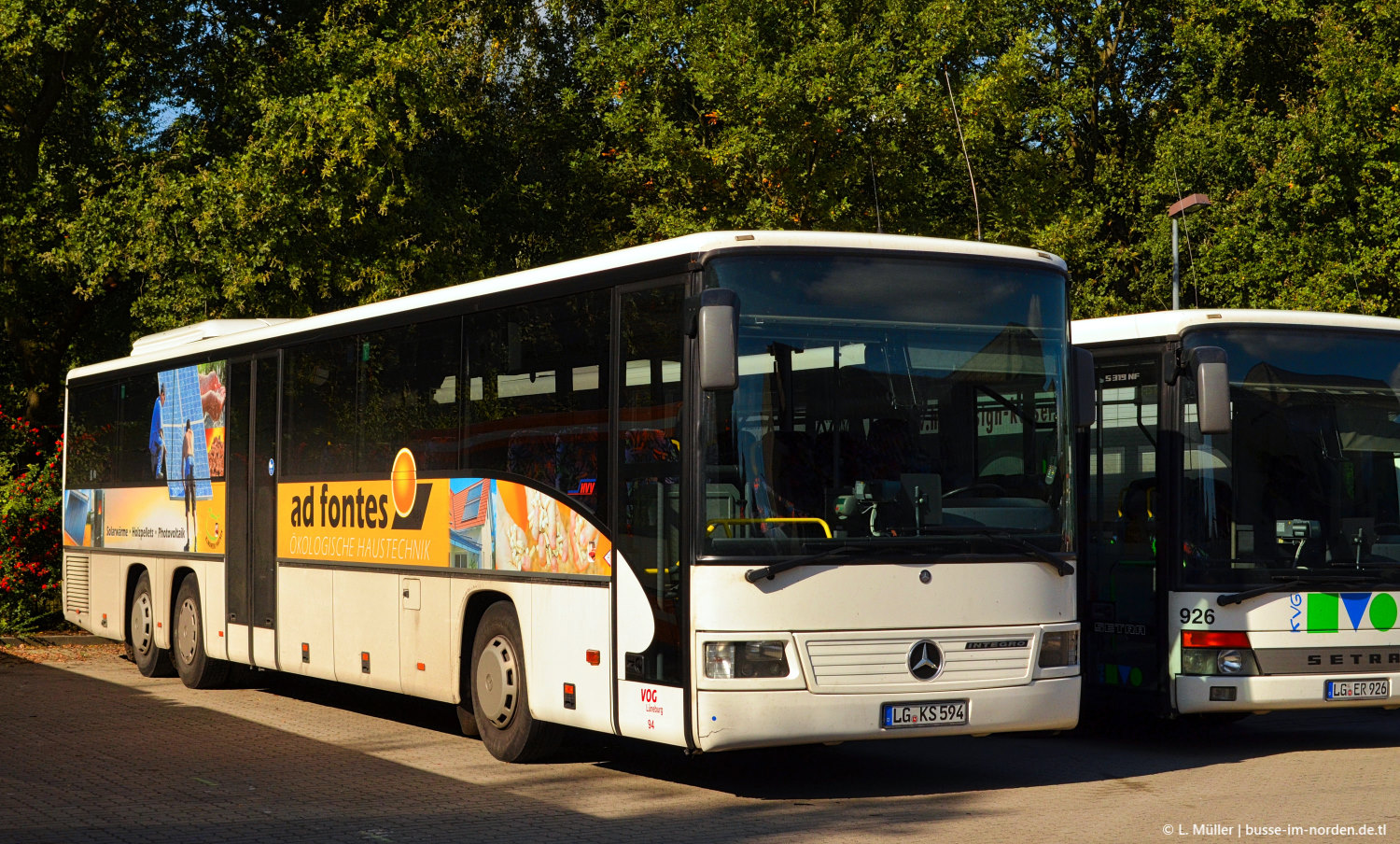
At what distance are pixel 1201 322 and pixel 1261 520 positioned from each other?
1428mm

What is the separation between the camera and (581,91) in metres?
30.4

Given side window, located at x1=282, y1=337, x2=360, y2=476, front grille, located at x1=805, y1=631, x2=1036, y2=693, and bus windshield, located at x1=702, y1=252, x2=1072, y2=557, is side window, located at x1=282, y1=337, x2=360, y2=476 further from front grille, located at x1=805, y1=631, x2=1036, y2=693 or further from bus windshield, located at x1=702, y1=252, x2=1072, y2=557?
front grille, located at x1=805, y1=631, x2=1036, y2=693

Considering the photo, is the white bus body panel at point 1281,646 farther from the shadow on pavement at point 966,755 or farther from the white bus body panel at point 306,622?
the white bus body panel at point 306,622

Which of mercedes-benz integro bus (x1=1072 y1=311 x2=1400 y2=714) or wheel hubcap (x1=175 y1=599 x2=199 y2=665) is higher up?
mercedes-benz integro bus (x1=1072 y1=311 x2=1400 y2=714)

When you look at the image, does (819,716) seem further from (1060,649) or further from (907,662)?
(1060,649)

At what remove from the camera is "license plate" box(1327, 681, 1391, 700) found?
11391mm

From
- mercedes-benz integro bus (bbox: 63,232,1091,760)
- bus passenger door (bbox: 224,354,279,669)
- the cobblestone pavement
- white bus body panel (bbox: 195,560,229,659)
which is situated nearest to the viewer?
the cobblestone pavement

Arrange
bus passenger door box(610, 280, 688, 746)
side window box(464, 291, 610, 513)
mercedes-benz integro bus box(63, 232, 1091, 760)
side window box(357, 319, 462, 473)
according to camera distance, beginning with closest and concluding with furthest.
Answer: mercedes-benz integro bus box(63, 232, 1091, 760)
bus passenger door box(610, 280, 688, 746)
side window box(464, 291, 610, 513)
side window box(357, 319, 462, 473)

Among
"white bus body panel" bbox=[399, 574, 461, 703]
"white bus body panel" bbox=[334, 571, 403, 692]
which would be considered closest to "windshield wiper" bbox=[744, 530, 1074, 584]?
"white bus body panel" bbox=[399, 574, 461, 703]

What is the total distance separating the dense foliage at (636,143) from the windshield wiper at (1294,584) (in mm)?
11627

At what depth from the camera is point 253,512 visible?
14539 millimetres

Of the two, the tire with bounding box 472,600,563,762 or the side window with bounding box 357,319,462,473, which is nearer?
the tire with bounding box 472,600,563,762

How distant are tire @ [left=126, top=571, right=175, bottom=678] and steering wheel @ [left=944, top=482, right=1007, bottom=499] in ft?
32.6

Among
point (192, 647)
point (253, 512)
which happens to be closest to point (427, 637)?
point (253, 512)
